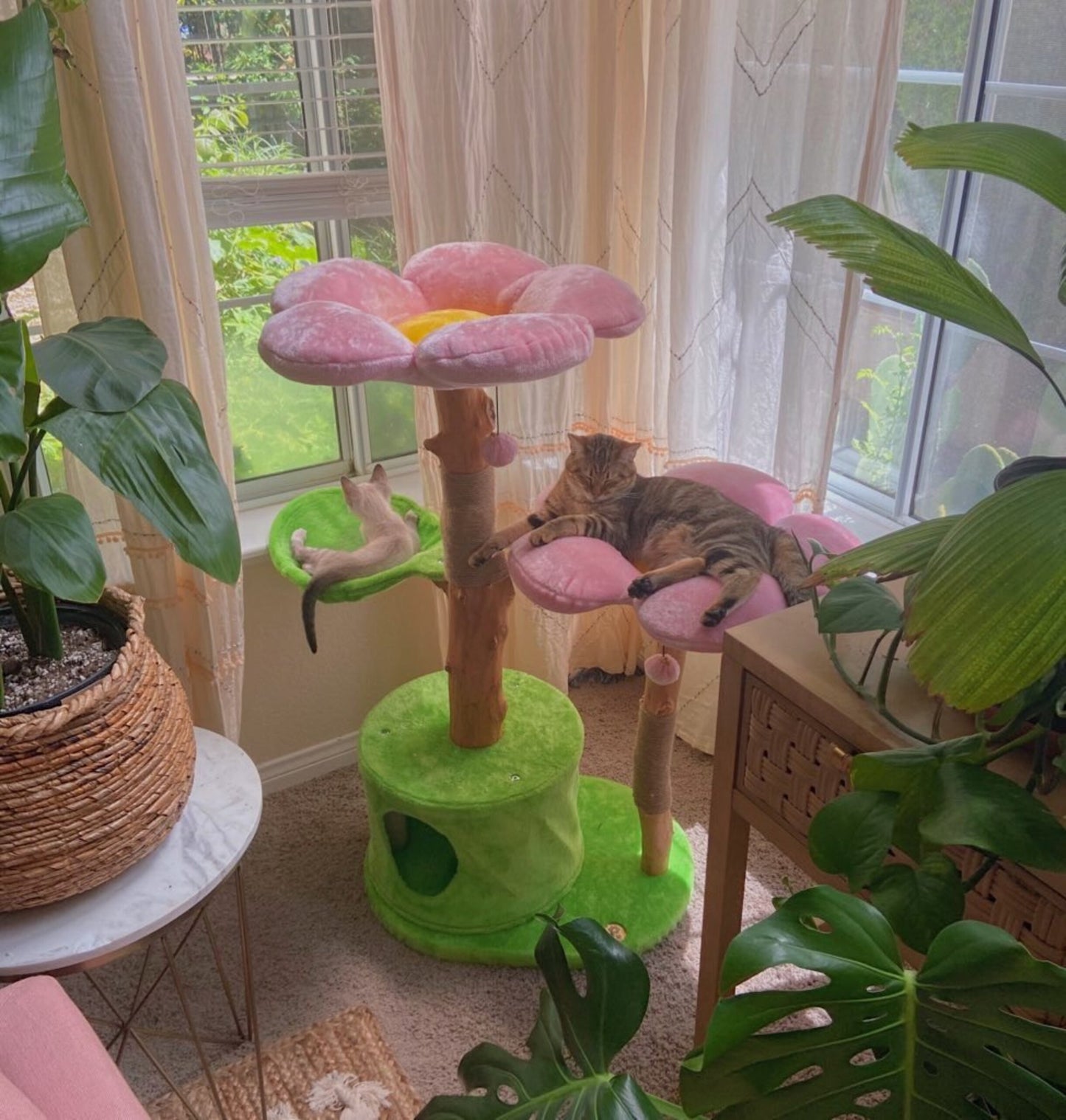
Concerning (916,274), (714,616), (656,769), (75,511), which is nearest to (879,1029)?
(916,274)

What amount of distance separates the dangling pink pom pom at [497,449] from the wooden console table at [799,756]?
497 millimetres

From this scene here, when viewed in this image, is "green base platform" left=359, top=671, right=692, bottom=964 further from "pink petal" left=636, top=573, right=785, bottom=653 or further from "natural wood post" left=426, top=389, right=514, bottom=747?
"pink petal" left=636, top=573, right=785, bottom=653

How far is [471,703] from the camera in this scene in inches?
61.5

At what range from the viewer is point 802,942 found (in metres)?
0.59

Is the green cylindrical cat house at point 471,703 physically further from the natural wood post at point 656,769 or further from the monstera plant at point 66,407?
the monstera plant at point 66,407

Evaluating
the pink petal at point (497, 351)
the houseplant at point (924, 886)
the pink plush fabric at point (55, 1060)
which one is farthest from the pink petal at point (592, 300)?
the pink plush fabric at point (55, 1060)

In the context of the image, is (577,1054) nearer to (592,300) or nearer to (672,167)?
(592,300)

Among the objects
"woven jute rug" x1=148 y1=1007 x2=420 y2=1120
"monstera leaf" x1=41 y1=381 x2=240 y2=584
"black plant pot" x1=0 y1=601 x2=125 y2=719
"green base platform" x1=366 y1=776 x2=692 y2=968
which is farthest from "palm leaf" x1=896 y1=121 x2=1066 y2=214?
"woven jute rug" x1=148 y1=1007 x2=420 y2=1120

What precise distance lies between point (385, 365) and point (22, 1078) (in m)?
0.76

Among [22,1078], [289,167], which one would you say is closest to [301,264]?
[289,167]

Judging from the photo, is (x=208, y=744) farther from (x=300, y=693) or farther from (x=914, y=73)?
(x=914, y=73)

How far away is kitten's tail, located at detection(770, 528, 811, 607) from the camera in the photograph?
3.93 feet

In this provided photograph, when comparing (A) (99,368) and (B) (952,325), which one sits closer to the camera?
(A) (99,368)

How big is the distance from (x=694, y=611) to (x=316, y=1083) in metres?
0.82
